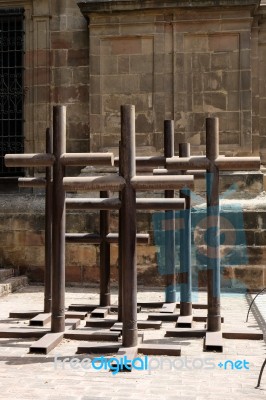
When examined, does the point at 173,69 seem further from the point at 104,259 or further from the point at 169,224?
the point at 104,259

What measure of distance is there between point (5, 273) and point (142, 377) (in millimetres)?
6535

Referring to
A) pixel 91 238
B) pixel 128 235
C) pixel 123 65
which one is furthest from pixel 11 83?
pixel 128 235

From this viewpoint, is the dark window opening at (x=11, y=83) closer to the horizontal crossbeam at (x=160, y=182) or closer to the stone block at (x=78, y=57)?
the stone block at (x=78, y=57)

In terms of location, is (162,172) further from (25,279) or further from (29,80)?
(29,80)

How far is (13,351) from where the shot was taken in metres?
6.31

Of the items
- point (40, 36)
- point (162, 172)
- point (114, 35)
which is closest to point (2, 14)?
point (40, 36)

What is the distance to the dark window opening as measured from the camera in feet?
42.3

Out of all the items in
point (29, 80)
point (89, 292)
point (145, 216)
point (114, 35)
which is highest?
point (114, 35)

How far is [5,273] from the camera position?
11.4 meters

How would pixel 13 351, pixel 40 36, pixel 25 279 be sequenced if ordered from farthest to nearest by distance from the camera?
pixel 40 36 < pixel 25 279 < pixel 13 351

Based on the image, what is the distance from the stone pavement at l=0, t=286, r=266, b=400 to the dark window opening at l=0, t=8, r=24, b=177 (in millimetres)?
6668

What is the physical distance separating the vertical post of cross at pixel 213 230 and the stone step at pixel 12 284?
455 cm

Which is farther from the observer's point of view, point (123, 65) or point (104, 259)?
point (123, 65)

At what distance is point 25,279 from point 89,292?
58.0 inches
